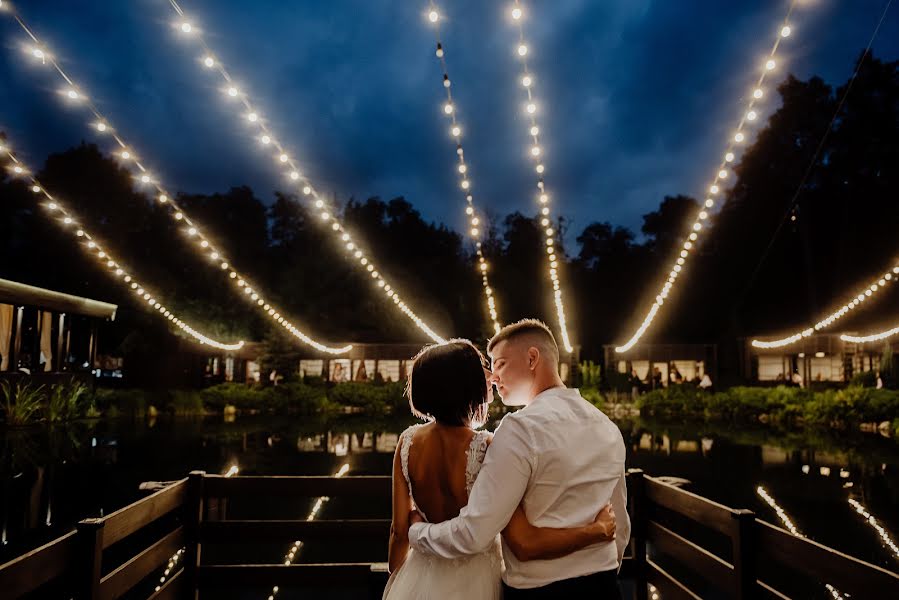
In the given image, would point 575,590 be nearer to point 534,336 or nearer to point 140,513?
point 534,336

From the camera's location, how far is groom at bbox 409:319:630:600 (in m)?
1.81

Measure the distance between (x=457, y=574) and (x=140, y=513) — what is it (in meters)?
1.98

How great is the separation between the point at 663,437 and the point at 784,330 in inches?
847

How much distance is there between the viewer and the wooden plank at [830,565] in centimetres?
201

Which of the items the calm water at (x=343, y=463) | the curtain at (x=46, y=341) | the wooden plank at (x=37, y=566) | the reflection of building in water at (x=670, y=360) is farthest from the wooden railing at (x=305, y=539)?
the reflection of building in water at (x=670, y=360)

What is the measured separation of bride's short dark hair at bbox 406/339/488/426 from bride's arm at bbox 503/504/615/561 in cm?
37

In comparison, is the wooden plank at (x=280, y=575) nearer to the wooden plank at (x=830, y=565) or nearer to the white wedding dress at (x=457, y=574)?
the white wedding dress at (x=457, y=574)

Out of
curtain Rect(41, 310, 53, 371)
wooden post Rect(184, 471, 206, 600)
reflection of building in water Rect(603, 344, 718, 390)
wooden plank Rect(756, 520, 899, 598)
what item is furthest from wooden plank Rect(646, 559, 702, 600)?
reflection of building in water Rect(603, 344, 718, 390)

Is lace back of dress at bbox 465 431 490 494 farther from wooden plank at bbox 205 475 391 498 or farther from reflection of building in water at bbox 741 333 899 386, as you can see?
reflection of building in water at bbox 741 333 899 386

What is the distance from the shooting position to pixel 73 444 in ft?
39.9

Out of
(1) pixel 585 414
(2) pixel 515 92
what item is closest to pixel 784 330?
(2) pixel 515 92

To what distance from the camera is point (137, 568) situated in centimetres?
319

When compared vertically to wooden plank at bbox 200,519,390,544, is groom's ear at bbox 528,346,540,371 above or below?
above

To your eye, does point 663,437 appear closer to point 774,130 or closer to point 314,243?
point 774,130
